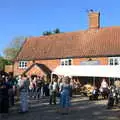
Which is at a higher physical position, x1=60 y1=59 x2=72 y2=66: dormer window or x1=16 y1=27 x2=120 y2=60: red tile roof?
x1=16 y1=27 x2=120 y2=60: red tile roof

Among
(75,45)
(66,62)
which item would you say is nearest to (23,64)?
(66,62)

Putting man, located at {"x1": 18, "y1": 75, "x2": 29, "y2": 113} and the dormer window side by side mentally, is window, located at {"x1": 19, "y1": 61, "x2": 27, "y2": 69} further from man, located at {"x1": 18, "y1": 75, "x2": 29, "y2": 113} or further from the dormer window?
man, located at {"x1": 18, "y1": 75, "x2": 29, "y2": 113}

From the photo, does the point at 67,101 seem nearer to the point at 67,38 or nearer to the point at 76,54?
the point at 76,54

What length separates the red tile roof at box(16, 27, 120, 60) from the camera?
43.0 metres

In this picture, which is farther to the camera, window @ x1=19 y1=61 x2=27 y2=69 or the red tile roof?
window @ x1=19 y1=61 x2=27 y2=69

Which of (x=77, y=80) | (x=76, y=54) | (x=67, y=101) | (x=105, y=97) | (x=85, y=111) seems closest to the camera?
(x=67, y=101)

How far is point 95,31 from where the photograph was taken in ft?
154

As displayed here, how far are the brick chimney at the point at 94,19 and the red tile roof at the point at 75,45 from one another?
69 cm

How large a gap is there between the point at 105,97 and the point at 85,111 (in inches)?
380

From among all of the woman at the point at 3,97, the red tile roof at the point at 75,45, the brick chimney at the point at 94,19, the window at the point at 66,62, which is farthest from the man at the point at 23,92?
the brick chimney at the point at 94,19

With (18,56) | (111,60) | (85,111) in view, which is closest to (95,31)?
(111,60)

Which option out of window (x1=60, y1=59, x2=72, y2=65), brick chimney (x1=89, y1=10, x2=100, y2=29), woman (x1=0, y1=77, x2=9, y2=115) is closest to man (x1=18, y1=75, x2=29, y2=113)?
woman (x1=0, y1=77, x2=9, y2=115)

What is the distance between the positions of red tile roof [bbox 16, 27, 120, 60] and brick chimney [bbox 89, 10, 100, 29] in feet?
2.25

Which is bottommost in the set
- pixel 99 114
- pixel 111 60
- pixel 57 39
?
pixel 99 114
